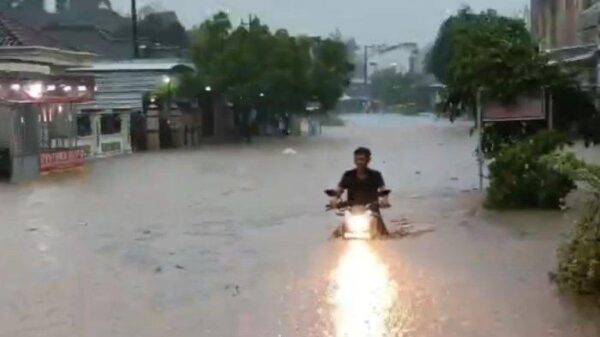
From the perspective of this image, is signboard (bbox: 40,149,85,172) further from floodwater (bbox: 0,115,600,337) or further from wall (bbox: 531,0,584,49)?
wall (bbox: 531,0,584,49)

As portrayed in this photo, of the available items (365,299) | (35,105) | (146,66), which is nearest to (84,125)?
(146,66)

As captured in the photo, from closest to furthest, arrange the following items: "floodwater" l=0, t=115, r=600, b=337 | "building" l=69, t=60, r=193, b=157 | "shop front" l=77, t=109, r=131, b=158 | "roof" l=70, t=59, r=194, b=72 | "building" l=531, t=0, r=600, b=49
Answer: "floodwater" l=0, t=115, r=600, b=337, "building" l=531, t=0, r=600, b=49, "shop front" l=77, t=109, r=131, b=158, "building" l=69, t=60, r=193, b=157, "roof" l=70, t=59, r=194, b=72

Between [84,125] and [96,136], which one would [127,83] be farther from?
[96,136]

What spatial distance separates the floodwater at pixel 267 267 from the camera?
368 inches

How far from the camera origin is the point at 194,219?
61.6ft

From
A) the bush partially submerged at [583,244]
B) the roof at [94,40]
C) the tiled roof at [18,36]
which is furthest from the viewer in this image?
the roof at [94,40]

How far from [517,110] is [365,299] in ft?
32.1

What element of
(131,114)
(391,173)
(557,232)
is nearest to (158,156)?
(131,114)

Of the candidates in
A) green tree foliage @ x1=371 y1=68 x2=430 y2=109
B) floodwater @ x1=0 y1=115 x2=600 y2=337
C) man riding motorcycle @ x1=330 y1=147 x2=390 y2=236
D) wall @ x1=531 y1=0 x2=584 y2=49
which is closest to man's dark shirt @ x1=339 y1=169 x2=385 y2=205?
man riding motorcycle @ x1=330 y1=147 x2=390 y2=236

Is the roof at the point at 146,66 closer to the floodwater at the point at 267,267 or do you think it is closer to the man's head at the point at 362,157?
the floodwater at the point at 267,267

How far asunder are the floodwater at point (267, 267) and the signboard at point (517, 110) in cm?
155

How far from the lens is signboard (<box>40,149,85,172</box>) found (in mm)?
31359

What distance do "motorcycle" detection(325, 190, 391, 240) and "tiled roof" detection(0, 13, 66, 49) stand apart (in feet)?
87.6

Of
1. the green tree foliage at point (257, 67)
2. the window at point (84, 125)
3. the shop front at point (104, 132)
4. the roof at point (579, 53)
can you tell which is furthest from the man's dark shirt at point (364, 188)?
the green tree foliage at point (257, 67)
